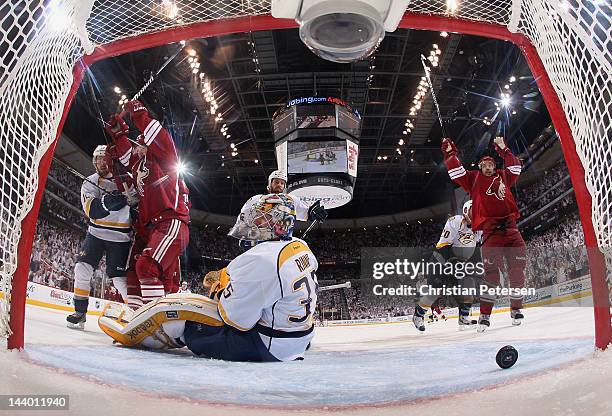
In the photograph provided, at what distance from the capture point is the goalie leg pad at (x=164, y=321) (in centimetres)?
155

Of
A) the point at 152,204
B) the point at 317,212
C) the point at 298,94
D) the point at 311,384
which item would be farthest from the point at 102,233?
Answer: the point at 298,94

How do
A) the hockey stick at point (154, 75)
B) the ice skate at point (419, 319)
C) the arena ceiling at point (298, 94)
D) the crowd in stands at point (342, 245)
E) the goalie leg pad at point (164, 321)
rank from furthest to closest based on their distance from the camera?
the arena ceiling at point (298, 94)
the hockey stick at point (154, 75)
the crowd in stands at point (342, 245)
the ice skate at point (419, 319)
the goalie leg pad at point (164, 321)

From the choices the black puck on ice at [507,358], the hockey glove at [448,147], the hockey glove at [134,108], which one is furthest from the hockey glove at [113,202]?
the black puck on ice at [507,358]

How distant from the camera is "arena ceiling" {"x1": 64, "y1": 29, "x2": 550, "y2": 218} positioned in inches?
249

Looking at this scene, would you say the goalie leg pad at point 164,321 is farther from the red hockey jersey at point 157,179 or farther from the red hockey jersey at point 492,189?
the red hockey jersey at point 492,189

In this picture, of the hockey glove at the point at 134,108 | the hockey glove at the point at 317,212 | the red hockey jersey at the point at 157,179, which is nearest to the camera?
the hockey glove at the point at 317,212

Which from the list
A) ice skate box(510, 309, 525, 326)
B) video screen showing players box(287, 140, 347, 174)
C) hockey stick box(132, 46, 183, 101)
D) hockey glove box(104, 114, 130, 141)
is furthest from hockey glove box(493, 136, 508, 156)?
hockey stick box(132, 46, 183, 101)

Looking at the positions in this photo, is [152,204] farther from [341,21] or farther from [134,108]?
[341,21]

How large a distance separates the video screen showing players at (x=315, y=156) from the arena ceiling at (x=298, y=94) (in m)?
1.26

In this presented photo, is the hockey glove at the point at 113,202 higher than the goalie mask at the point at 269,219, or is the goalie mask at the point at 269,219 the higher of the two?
the hockey glove at the point at 113,202

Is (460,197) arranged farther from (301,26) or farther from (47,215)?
(301,26)

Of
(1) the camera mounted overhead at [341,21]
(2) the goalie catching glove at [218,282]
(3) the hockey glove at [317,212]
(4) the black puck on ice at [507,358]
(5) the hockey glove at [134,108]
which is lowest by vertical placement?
(4) the black puck on ice at [507,358]

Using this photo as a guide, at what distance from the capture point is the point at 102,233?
7.72 feet

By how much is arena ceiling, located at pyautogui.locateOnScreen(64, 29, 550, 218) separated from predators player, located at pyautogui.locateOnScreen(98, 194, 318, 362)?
4096 millimetres
